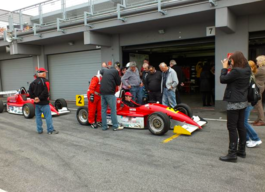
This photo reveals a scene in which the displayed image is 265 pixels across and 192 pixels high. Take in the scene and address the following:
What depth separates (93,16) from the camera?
1066cm

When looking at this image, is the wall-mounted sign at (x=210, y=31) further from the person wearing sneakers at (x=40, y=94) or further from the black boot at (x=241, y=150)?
the person wearing sneakers at (x=40, y=94)

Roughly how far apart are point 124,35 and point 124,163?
7990 millimetres

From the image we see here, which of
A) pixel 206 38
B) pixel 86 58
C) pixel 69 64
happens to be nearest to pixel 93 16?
pixel 86 58

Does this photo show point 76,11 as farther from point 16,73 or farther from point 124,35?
point 16,73

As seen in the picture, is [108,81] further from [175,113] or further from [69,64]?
[69,64]

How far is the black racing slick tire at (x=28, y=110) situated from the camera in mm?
8327

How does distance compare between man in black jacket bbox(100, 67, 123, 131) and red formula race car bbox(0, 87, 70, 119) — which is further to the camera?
red formula race car bbox(0, 87, 70, 119)

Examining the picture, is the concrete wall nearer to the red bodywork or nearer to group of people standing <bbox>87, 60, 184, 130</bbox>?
group of people standing <bbox>87, 60, 184, 130</bbox>

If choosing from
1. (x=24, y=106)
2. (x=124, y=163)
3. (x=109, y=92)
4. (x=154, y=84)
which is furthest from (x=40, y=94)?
(x=154, y=84)


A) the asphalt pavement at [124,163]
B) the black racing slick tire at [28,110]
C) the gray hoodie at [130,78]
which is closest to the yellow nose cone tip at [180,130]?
the asphalt pavement at [124,163]

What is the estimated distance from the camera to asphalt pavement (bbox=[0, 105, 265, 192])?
3312 mm

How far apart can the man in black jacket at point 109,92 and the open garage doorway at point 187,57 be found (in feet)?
15.3

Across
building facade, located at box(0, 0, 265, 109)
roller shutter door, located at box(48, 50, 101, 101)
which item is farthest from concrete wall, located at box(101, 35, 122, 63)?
roller shutter door, located at box(48, 50, 101, 101)

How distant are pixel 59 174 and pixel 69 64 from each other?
1074 cm
